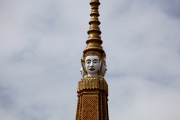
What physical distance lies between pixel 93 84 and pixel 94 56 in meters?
1.97

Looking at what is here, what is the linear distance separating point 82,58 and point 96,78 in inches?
71.5

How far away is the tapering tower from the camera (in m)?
32.3

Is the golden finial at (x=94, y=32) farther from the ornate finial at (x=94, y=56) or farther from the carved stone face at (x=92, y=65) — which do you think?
the carved stone face at (x=92, y=65)

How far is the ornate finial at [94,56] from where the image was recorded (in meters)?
33.4

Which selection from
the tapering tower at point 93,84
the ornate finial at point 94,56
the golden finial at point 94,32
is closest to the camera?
the tapering tower at point 93,84

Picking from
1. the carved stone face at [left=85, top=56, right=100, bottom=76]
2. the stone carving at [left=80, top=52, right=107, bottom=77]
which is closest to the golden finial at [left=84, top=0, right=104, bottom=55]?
the stone carving at [left=80, top=52, right=107, bottom=77]

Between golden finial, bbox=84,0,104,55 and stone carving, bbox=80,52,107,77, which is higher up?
golden finial, bbox=84,0,104,55

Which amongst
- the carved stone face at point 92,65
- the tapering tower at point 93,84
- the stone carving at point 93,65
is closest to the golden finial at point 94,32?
the tapering tower at point 93,84

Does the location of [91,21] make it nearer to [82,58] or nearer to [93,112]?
[82,58]

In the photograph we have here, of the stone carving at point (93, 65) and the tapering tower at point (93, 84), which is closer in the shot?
the tapering tower at point (93, 84)

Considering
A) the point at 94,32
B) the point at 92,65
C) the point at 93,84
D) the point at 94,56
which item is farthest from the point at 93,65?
the point at 94,32

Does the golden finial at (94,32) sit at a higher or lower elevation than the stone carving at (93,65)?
higher

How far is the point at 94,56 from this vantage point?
33.6m

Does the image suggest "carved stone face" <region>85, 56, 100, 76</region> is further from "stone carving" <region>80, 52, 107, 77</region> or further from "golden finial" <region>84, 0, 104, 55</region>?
"golden finial" <region>84, 0, 104, 55</region>
